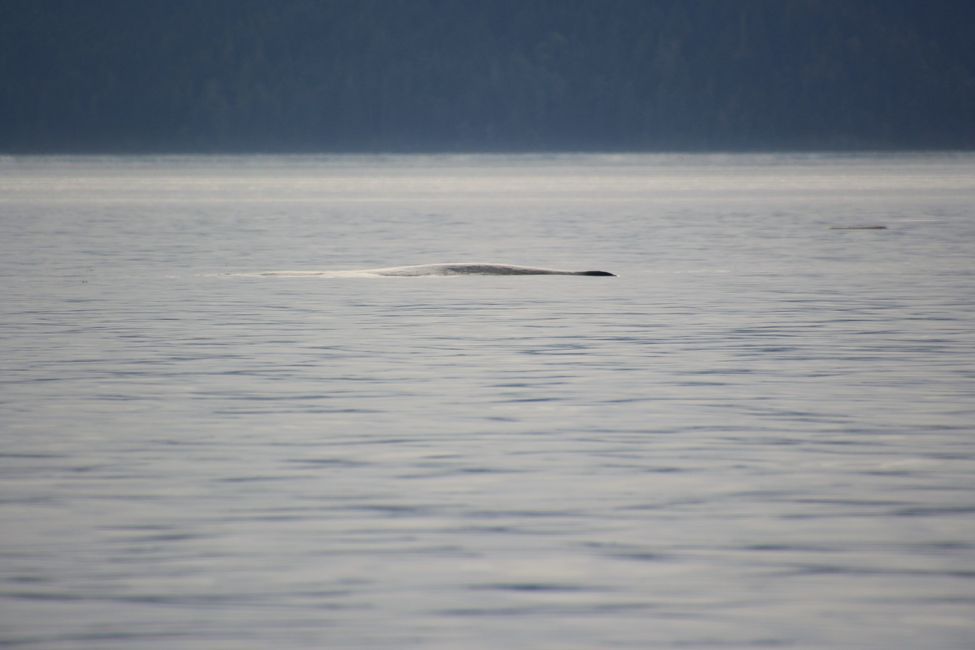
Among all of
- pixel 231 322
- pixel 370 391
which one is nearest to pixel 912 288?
pixel 231 322

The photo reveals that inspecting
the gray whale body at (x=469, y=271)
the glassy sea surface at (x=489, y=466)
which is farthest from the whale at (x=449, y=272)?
the glassy sea surface at (x=489, y=466)

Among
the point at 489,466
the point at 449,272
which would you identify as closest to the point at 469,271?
the point at 449,272

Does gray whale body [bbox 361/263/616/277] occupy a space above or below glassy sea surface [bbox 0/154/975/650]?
below

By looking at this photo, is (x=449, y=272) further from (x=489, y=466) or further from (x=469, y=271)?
(x=489, y=466)

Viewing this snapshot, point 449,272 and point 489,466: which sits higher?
point 489,466

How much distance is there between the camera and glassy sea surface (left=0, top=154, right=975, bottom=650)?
12.8 m

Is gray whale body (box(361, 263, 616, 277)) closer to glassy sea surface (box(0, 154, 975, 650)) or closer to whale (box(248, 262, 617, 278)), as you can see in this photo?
whale (box(248, 262, 617, 278))

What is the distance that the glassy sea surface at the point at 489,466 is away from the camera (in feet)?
42.0

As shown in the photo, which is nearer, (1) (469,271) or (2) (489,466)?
(2) (489,466)

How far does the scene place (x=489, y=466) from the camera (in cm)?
1789

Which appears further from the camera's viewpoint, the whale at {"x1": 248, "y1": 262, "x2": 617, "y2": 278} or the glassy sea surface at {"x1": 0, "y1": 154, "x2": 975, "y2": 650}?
the whale at {"x1": 248, "y1": 262, "x2": 617, "y2": 278}

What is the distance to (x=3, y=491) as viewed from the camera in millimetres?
17047

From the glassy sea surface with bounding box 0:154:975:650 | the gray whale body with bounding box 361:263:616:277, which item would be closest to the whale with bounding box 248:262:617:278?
the gray whale body with bounding box 361:263:616:277

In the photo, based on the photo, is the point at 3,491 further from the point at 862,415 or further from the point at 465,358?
the point at 465,358
